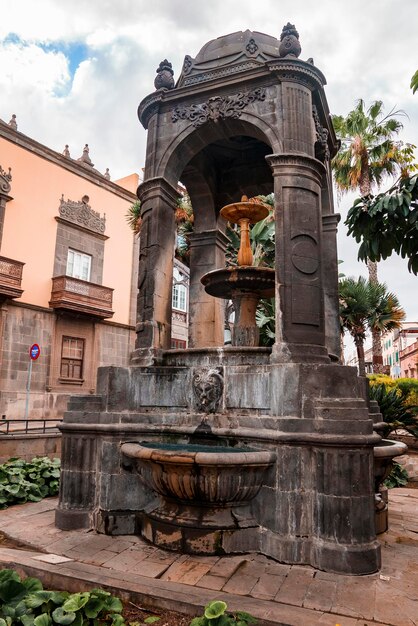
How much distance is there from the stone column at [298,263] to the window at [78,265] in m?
16.3

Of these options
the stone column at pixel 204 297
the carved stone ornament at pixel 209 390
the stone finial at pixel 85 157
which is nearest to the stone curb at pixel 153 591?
the carved stone ornament at pixel 209 390

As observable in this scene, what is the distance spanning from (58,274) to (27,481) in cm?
1374

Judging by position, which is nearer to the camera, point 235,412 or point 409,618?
point 409,618

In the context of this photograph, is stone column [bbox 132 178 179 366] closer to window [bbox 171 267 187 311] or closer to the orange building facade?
the orange building facade

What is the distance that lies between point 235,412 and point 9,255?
15361 mm

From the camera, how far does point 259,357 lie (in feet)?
17.6

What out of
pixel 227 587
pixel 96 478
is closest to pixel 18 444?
pixel 96 478

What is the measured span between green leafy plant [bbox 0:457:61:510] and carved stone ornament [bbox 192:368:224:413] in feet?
11.0

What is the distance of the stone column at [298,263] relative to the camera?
17.0ft

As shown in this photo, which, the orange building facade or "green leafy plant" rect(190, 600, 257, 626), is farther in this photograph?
the orange building facade

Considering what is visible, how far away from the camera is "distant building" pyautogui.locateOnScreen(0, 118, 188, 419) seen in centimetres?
1764

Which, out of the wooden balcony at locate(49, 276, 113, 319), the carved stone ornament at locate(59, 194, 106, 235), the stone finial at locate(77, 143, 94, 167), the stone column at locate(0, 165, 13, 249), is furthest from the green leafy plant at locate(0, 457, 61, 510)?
the stone finial at locate(77, 143, 94, 167)

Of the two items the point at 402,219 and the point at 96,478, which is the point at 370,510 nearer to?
the point at 96,478

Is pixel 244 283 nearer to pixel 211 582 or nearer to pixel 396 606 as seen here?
pixel 211 582
